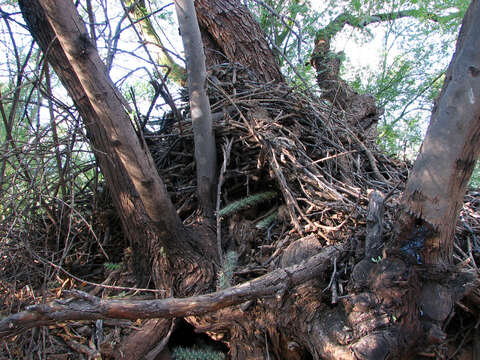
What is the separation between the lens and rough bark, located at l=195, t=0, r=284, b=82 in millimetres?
3723

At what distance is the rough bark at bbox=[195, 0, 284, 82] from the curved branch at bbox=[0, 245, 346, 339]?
2431mm

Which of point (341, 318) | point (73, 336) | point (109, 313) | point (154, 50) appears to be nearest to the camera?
point (109, 313)

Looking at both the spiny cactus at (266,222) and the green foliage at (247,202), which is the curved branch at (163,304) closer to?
the spiny cactus at (266,222)

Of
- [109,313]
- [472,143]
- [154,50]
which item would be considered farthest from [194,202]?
[154,50]

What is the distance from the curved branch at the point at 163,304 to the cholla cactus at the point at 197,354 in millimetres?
647

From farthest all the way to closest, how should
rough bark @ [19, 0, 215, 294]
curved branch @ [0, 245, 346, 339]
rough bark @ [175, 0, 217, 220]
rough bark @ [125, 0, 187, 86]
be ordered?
rough bark @ [125, 0, 187, 86], rough bark @ [175, 0, 217, 220], rough bark @ [19, 0, 215, 294], curved branch @ [0, 245, 346, 339]

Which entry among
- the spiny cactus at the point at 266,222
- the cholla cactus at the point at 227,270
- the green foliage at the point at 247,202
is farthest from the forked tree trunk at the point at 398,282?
the spiny cactus at the point at 266,222

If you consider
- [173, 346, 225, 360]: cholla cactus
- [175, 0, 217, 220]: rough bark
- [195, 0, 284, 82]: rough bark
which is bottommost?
[173, 346, 225, 360]: cholla cactus

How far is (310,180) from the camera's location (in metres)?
2.28

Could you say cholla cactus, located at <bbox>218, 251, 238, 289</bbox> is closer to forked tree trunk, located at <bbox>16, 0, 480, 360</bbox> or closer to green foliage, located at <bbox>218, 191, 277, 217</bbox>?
forked tree trunk, located at <bbox>16, 0, 480, 360</bbox>

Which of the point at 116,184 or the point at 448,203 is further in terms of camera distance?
the point at 116,184

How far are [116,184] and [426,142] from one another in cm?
181

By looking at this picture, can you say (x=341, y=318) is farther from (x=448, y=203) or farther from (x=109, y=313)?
(x=109, y=313)

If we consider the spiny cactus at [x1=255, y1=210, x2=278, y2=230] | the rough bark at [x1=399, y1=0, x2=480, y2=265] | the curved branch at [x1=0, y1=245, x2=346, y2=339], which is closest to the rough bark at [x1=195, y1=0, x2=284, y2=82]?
the spiny cactus at [x1=255, y1=210, x2=278, y2=230]
